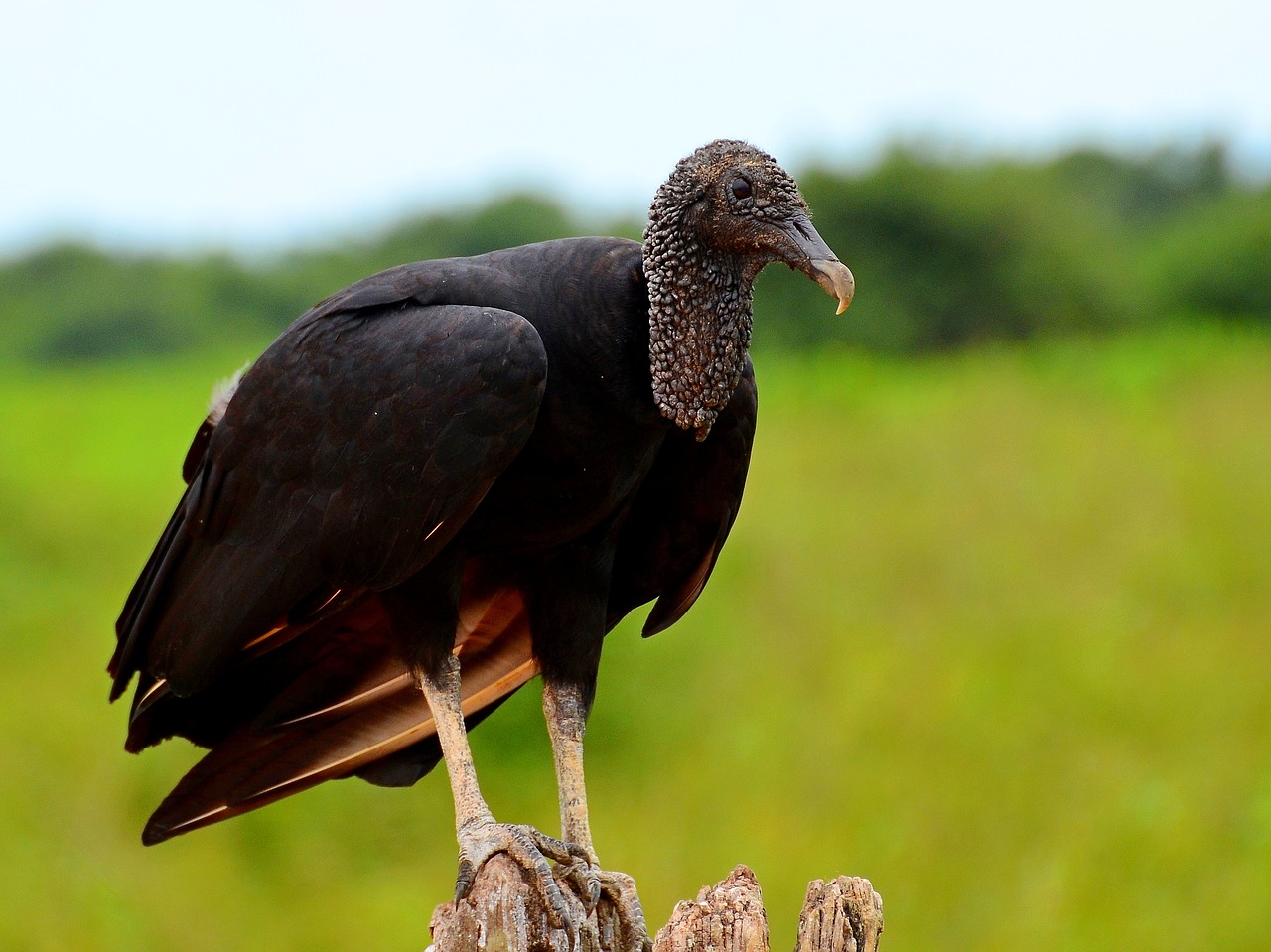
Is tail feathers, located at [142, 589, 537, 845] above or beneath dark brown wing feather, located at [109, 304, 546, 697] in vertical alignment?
beneath

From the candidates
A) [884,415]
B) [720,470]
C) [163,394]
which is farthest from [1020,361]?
[720,470]

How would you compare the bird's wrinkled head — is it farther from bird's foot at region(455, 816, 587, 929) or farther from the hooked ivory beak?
bird's foot at region(455, 816, 587, 929)

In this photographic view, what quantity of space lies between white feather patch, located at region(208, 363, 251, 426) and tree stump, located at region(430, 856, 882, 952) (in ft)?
4.15

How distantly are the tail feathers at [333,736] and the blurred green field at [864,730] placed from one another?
341cm

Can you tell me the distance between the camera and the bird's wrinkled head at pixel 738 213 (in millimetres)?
2902

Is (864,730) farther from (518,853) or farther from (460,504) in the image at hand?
(460,504)

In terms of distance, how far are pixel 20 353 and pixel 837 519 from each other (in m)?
13.2

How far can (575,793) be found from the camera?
3.34 metres

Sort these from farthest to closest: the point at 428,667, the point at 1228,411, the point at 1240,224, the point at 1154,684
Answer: the point at 1240,224 → the point at 1228,411 → the point at 1154,684 → the point at 428,667

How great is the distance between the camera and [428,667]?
10.5ft

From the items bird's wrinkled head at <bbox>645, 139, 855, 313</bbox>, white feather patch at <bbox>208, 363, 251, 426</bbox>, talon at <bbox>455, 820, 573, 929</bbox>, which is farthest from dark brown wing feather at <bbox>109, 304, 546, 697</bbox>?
talon at <bbox>455, 820, 573, 929</bbox>

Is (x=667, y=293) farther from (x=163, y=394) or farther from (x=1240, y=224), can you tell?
(x=1240, y=224)

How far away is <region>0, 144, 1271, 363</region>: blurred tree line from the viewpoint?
17375mm

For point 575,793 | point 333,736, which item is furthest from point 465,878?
point 333,736
